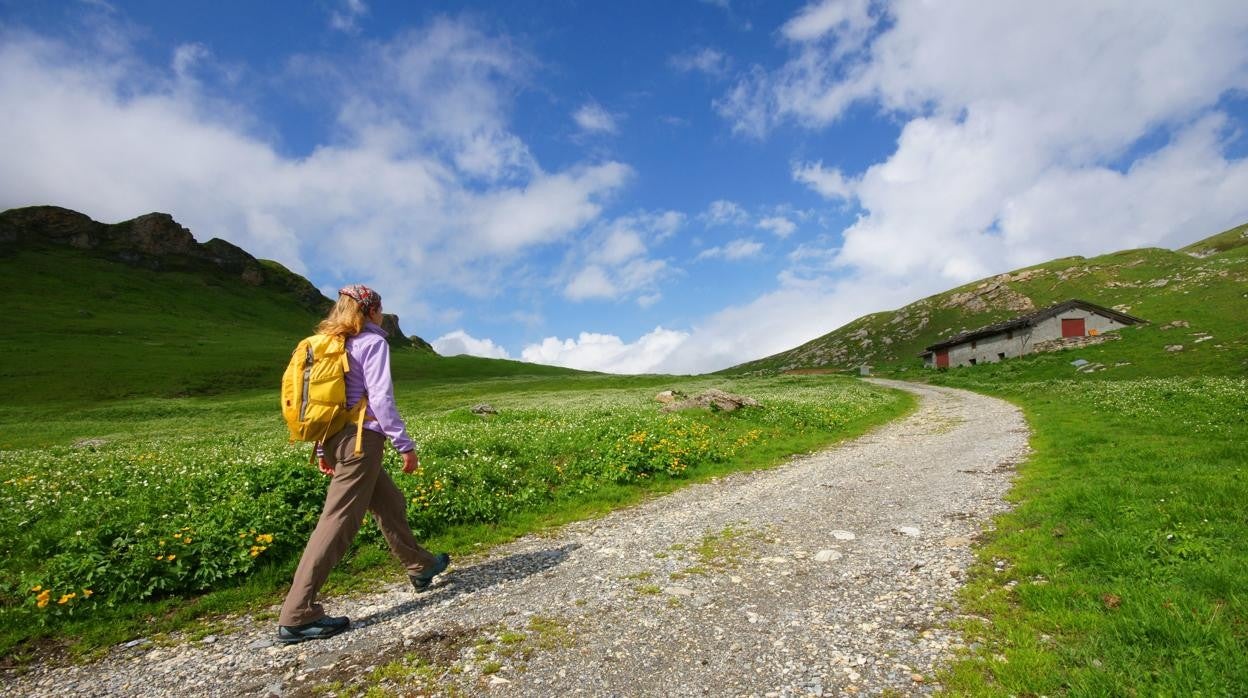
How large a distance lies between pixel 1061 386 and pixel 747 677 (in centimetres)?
4608

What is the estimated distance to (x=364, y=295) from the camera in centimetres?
755

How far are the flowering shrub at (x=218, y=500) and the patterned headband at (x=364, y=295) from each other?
4.52 meters

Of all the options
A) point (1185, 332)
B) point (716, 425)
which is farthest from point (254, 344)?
point (1185, 332)

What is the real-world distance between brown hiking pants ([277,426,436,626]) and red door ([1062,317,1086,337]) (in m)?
95.6

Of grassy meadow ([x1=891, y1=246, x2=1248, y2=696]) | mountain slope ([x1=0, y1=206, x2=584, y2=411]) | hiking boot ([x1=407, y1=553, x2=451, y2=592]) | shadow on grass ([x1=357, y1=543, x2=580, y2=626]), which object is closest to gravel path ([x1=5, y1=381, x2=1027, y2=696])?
shadow on grass ([x1=357, y1=543, x2=580, y2=626])

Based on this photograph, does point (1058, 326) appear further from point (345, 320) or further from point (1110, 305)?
point (345, 320)

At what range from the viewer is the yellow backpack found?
6.73 meters

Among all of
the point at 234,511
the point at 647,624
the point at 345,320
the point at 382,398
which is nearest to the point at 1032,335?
the point at 647,624

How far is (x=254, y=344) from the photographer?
419ft

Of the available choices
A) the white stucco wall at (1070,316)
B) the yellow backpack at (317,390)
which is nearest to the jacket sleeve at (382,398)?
the yellow backpack at (317,390)

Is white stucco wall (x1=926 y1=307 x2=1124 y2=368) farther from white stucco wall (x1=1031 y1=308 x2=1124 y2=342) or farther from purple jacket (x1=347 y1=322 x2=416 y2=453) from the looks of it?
Result: purple jacket (x1=347 y1=322 x2=416 y2=453)

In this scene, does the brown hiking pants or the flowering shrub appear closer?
the brown hiking pants

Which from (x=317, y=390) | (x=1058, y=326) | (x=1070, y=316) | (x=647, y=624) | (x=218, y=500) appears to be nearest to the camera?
(x=647, y=624)

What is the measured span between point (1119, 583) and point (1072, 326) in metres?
92.4
